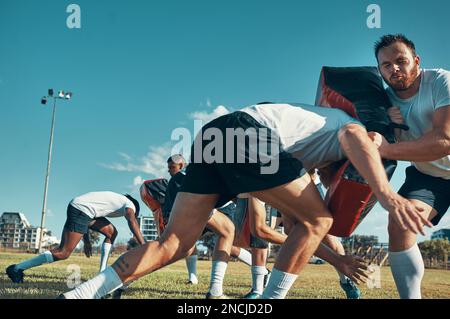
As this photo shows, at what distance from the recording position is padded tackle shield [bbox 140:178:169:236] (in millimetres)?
6480

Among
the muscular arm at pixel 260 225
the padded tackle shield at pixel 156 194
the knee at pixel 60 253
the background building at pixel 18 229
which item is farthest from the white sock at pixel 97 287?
the background building at pixel 18 229

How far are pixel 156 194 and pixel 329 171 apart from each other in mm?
3880

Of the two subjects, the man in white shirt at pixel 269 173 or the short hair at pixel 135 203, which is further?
the short hair at pixel 135 203

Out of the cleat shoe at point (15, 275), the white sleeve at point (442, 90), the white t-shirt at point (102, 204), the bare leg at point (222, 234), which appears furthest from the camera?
the white t-shirt at point (102, 204)

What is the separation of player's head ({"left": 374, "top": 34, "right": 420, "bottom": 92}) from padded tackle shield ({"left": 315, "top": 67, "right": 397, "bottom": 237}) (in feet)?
0.37

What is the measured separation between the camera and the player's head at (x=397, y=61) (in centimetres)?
317

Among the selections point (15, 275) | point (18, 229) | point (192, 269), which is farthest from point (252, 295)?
point (18, 229)

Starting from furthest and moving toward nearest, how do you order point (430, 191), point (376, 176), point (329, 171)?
point (430, 191) < point (329, 171) < point (376, 176)

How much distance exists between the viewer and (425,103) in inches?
126

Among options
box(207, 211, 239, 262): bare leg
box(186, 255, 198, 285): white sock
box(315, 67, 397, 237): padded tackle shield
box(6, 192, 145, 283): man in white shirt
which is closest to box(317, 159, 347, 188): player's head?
→ box(315, 67, 397, 237): padded tackle shield

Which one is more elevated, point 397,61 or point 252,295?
point 397,61

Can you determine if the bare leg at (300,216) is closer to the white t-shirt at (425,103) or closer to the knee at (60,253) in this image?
the white t-shirt at (425,103)

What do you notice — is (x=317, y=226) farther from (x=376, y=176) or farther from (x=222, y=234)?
(x=222, y=234)
